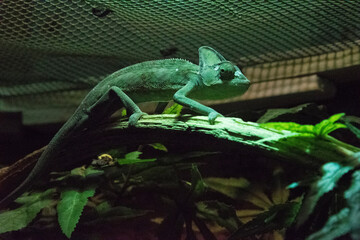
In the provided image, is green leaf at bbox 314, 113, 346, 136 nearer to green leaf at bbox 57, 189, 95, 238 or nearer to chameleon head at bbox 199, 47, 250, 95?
chameleon head at bbox 199, 47, 250, 95

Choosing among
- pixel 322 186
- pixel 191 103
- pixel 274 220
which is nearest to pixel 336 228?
pixel 322 186

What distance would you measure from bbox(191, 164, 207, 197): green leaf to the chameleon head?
537mm

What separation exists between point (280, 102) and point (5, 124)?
2317 millimetres

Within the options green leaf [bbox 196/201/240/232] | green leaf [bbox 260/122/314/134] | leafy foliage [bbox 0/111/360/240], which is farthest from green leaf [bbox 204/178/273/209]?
green leaf [bbox 260/122/314/134]

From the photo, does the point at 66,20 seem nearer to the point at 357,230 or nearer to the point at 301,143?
the point at 301,143

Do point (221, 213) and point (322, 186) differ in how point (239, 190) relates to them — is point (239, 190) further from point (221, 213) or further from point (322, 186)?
point (322, 186)

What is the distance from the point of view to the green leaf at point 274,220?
1.57m

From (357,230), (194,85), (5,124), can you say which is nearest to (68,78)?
(5,124)

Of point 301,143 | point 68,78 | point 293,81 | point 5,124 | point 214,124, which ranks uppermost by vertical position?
point 301,143

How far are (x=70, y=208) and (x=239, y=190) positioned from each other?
1308 mm

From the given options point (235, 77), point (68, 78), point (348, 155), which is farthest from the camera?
point (68, 78)

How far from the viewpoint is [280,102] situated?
2799 millimetres

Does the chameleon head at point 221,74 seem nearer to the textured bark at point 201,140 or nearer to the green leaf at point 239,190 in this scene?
the textured bark at point 201,140

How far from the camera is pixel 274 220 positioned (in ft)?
5.22
